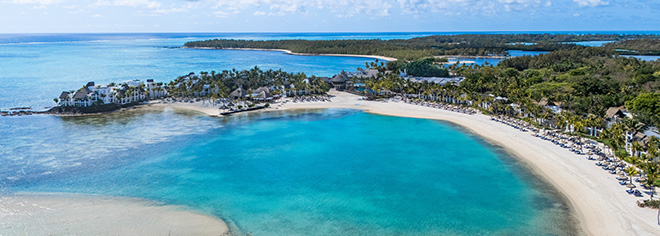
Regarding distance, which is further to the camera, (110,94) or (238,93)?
(238,93)

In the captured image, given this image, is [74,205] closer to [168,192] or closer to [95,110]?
[168,192]

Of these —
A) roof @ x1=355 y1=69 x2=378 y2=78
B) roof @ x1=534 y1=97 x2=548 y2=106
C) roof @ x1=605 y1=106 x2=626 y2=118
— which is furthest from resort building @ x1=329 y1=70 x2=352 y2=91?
roof @ x1=605 y1=106 x2=626 y2=118

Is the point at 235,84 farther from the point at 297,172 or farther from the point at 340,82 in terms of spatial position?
the point at 297,172

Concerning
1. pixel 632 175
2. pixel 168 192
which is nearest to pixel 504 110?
pixel 632 175

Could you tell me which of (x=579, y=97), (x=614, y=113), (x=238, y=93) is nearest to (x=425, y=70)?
(x=579, y=97)

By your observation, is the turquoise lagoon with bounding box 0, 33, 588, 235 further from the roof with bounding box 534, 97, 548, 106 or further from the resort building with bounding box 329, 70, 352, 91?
the resort building with bounding box 329, 70, 352, 91

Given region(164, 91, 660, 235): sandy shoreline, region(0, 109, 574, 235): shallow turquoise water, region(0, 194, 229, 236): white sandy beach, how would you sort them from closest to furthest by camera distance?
region(0, 194, 229, 236): white sandy beach, region(164, 91, 660, 235): sandy shoreline, region(0, 109, 574, 235): shallow turquoise water
